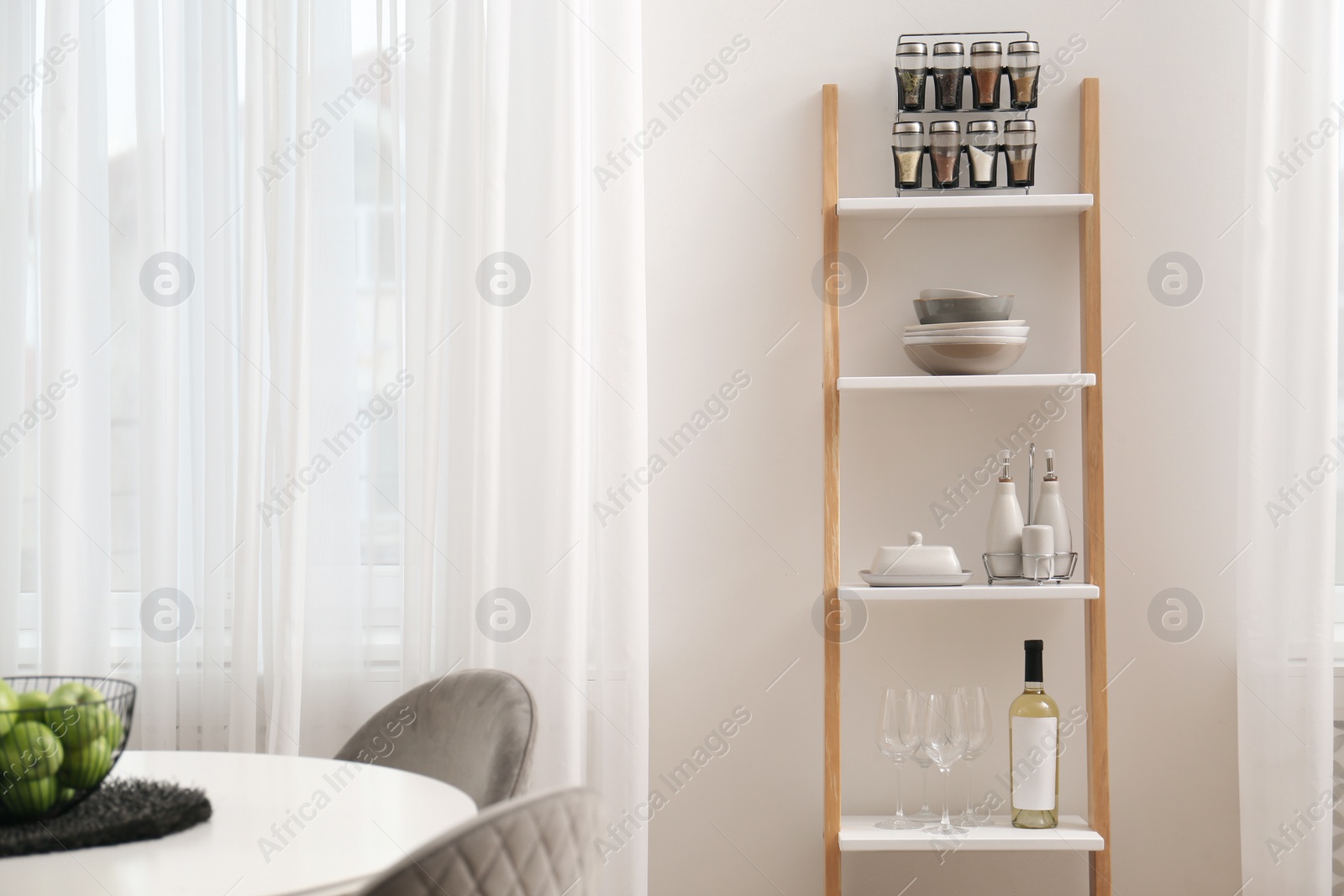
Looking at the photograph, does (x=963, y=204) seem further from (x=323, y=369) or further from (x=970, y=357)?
(x=323, y=369)

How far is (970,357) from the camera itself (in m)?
2.03

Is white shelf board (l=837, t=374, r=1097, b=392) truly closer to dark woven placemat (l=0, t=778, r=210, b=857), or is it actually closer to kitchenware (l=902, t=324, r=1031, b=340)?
kitchenware (l=902, t=324, r=1031, b=340)

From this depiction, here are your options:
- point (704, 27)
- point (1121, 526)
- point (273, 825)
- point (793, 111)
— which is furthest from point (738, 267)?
point (273, 825)

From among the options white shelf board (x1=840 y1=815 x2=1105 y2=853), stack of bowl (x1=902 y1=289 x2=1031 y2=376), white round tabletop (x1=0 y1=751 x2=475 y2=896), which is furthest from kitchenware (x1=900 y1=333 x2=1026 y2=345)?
white round tabletop (x1=0 y1=751 x2=475 y2=896)

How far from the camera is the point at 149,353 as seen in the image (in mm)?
2100

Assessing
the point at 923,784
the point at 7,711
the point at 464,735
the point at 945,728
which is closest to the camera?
the point at 7,711

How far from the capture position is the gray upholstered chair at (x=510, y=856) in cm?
85

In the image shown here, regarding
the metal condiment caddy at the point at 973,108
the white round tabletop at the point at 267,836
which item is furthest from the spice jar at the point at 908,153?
the white round tabletop at the point at 267,836

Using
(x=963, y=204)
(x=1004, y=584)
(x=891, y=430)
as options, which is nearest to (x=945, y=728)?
(x=1004, y=584)

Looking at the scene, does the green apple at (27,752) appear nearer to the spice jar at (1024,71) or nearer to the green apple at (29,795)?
the green apple at (29,795)

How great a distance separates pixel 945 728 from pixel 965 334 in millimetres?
750

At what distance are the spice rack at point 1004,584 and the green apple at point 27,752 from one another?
135 centimetres

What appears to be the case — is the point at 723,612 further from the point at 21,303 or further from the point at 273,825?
the point at 21,303

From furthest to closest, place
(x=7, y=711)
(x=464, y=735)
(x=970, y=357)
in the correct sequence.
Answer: (x=970, y=357) < (x=464, y=735) < (x=7, y=711)
